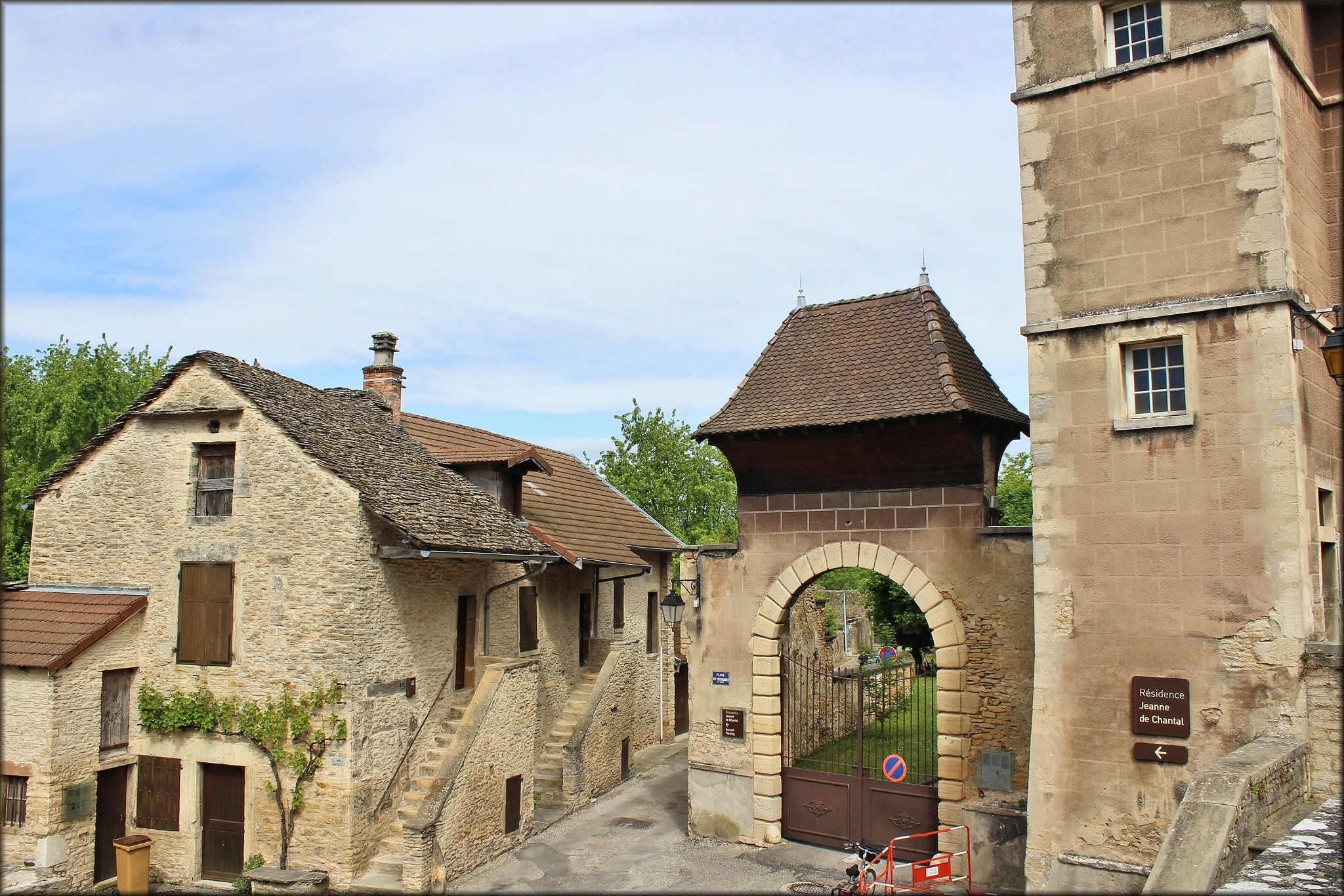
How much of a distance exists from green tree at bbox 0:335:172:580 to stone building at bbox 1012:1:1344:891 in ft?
76.9

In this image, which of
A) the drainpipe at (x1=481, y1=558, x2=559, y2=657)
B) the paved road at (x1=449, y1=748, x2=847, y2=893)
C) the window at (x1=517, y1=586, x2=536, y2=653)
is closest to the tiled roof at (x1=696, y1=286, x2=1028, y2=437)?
the drainpipe at (x1=481, y1=558, x2=559, y2=657)

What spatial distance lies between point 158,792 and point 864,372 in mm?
12232

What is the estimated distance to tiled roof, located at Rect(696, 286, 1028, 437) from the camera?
1311 cm

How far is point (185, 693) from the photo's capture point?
13.4 meters

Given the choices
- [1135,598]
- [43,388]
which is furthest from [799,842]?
[43,388]

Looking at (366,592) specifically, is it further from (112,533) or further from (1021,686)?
(1021,686)

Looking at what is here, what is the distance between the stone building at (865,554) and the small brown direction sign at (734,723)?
52 millimetres

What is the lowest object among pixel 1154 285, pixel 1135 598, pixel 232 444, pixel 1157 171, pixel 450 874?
pixel 450 874

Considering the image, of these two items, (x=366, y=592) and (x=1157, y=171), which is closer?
(x=1157, y=171)

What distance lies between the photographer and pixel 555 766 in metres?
17.1

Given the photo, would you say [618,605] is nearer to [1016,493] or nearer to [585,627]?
[585,627]

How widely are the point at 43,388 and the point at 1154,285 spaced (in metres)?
27.8

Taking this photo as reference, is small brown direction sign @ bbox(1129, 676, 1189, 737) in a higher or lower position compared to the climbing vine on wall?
higher

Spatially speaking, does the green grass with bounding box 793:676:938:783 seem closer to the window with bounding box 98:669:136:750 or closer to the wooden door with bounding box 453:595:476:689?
the wooden door with bounding box 453:595:476:689
